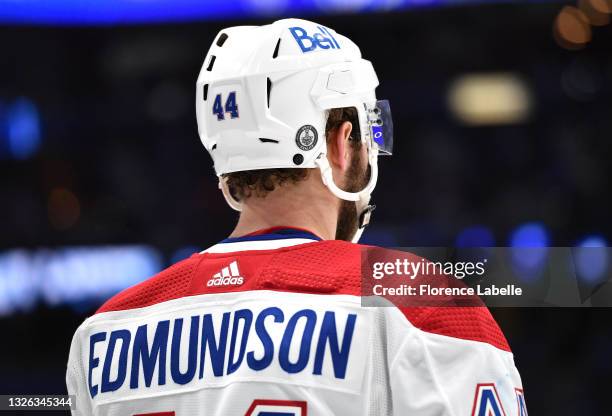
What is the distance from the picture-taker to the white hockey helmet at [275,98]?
2176 mm

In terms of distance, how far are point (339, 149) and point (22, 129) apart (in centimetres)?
822

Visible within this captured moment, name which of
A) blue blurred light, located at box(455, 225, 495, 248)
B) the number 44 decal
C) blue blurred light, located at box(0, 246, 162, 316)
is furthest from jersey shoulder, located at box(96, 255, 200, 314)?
blue blurred light, located at box(455, 225, 495, 248)

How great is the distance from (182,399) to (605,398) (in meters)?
7.11

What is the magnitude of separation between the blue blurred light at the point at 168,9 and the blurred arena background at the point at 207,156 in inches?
0.7

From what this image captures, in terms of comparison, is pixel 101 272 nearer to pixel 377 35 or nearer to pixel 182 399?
pixel 377 35

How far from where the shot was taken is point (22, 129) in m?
9.84

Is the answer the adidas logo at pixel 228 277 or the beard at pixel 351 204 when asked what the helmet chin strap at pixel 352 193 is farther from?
the adidas logo at pixel 228 277

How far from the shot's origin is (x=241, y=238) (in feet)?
6.83

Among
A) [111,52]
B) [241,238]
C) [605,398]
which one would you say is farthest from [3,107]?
[241,238]

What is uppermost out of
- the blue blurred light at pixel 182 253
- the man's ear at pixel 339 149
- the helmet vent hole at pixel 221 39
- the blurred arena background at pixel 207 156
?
the blurred arena background at pixel 207 156

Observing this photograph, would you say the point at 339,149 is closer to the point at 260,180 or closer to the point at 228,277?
the point at 260,180

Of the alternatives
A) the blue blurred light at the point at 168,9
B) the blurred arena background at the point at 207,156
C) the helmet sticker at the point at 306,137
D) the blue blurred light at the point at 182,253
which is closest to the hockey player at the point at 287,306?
the helmet sticker at the point at 306,137

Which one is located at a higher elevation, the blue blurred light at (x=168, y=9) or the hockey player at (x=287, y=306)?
the blue blurred light at (x=168, y=9)

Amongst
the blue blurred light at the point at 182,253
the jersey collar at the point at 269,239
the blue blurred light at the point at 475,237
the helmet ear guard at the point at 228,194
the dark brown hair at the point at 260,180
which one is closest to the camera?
the jersey collar at the point at 269,239
